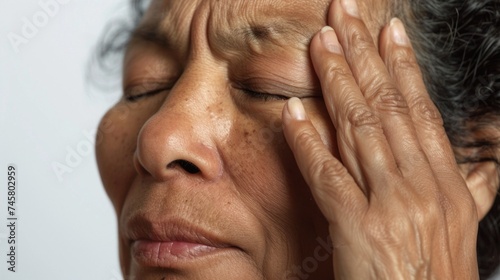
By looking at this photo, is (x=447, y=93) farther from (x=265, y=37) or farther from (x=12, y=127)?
(x=12, y=127)

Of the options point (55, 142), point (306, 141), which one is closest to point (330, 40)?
point (306, 141)

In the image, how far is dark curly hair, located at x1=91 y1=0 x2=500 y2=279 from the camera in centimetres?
142

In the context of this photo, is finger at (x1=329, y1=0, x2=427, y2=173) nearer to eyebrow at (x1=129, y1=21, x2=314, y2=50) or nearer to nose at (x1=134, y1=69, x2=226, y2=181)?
eyebrow at (x1=129, y1=21, x2=314, y2=50)

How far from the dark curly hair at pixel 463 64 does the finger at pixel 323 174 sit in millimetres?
309

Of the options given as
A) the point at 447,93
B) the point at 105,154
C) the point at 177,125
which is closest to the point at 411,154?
the point at 447,93

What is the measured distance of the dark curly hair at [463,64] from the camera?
1.42m

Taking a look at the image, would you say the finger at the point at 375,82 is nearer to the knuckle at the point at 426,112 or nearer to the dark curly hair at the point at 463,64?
the knuckle at the point at 426,112

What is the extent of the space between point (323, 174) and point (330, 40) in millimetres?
212

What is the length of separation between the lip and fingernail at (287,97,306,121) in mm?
217

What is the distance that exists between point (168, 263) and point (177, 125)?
0.21 m

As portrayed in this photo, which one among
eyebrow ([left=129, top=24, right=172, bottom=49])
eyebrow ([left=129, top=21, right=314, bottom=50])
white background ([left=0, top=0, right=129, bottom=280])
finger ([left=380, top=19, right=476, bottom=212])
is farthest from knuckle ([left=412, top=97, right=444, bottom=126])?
white background ([left=0, top=0, right=129, bottom=280])

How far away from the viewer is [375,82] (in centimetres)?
126

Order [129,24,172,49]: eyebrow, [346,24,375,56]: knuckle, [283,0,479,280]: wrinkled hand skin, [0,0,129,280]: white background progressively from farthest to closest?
1. [0,0,129,280]: white background
2. [129,24,172,49]: eyebrow
3. [346,24,375,56]: knuckle
4. [283,0,479,280]: wrinkled hand skin

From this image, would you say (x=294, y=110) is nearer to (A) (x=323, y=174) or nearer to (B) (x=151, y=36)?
(A) (x=323, y=174)
